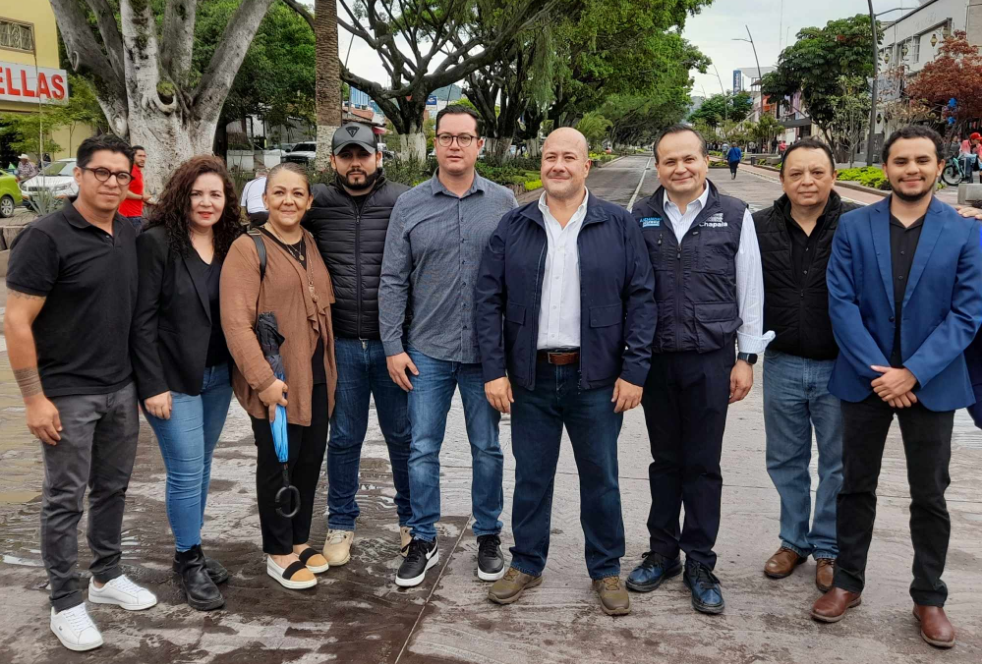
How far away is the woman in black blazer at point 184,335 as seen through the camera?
3408 millimetres

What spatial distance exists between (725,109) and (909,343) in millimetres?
102223

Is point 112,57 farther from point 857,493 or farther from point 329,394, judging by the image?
point 857,493

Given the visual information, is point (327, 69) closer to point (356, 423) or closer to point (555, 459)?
point (356, 423)

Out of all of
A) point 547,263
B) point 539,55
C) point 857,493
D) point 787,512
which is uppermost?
point 539,55

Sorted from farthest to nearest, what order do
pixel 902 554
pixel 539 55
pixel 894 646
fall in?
pixel 539 55
pixel 902 554
pixel 894 646

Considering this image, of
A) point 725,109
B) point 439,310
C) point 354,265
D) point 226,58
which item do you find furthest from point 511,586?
point 725,109

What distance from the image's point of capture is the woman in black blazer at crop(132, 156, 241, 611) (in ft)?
11.2

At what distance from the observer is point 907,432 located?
11.0 feet

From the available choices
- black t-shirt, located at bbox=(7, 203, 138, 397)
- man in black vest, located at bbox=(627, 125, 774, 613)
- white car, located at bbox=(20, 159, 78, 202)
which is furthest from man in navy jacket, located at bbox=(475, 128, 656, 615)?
white car, located at bbox=(20, 159, 78, 202)

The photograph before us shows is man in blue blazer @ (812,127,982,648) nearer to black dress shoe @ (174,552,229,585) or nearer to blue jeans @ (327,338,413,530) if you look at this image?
blue jeans @ (327,338,413,530)

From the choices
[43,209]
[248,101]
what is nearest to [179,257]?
[43,209]

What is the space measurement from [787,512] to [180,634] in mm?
2744

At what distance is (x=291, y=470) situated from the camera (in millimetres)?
3750

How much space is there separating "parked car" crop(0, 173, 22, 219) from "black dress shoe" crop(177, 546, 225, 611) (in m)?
17.2
